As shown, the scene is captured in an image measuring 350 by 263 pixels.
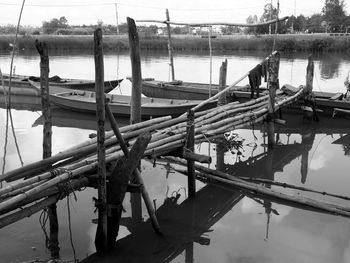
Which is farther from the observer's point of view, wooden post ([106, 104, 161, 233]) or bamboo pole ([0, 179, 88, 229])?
wooden post ([106, 104, 161, 233])

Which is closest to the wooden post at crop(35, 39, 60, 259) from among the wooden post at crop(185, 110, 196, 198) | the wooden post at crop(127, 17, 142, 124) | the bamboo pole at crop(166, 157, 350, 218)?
the wooden post at crop(127, 17, 142, 124)

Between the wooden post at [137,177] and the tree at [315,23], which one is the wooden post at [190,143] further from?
the tree at [315,23]

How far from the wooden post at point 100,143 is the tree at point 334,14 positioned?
6285 centimetres

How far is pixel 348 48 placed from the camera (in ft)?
125

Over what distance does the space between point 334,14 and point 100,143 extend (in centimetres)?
6764

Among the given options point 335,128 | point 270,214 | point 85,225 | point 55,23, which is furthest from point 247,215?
point 55,23

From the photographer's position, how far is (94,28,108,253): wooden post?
14.3 ft

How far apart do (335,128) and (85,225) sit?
8668 mm

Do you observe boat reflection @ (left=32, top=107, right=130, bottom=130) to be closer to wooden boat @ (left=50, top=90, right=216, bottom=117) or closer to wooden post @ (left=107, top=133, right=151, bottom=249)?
wooden boat @ (left=50, top=90, right=216, bottom=117)

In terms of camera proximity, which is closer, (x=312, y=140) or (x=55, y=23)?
(x=312, y=140)

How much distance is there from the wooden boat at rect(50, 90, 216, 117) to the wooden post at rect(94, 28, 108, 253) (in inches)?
275

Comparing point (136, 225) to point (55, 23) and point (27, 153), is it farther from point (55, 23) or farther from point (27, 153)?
point (55, 23)

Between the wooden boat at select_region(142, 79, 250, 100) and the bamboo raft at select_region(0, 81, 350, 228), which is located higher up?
the bamboo raft at select_region(0, 81, 350, 228)

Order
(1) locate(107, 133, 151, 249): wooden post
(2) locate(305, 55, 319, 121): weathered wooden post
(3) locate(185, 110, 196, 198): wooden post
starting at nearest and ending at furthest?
1. (1) locate(107, 133, 151, 249): wooden post
2. (3) locate(185, 110, 196, 198): wooden post
3. (2) locate(305, 55, 319, 121): weathered wooden post
